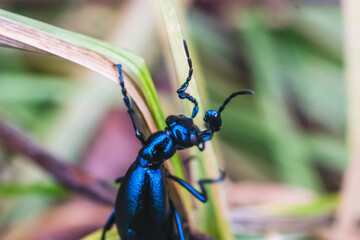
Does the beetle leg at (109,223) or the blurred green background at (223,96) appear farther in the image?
the blurred green background at (223,96)

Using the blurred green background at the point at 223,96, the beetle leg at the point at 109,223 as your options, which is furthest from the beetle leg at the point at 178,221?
the blurred green background at the point at 223,96

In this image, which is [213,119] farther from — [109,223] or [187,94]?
[109,223]

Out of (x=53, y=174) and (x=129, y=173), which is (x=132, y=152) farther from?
(x=129, y=173)

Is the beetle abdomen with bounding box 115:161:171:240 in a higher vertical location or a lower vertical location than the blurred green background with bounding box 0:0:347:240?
lower

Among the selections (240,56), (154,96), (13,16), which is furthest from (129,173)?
(240,56)

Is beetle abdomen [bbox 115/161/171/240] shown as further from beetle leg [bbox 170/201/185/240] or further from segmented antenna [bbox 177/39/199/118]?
segmented antenna [bbox 177/39/199/118]

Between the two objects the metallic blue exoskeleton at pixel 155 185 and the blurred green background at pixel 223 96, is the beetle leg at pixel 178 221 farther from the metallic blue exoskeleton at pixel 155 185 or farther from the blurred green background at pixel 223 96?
the blurred green background at pixel 223 96

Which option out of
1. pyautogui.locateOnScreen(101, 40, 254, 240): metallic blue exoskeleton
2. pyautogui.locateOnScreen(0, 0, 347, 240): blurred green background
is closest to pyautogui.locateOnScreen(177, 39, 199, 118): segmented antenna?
pyautogui.locateOnScreen(101, 40, 254, 240): metallic blue exoskeleton
